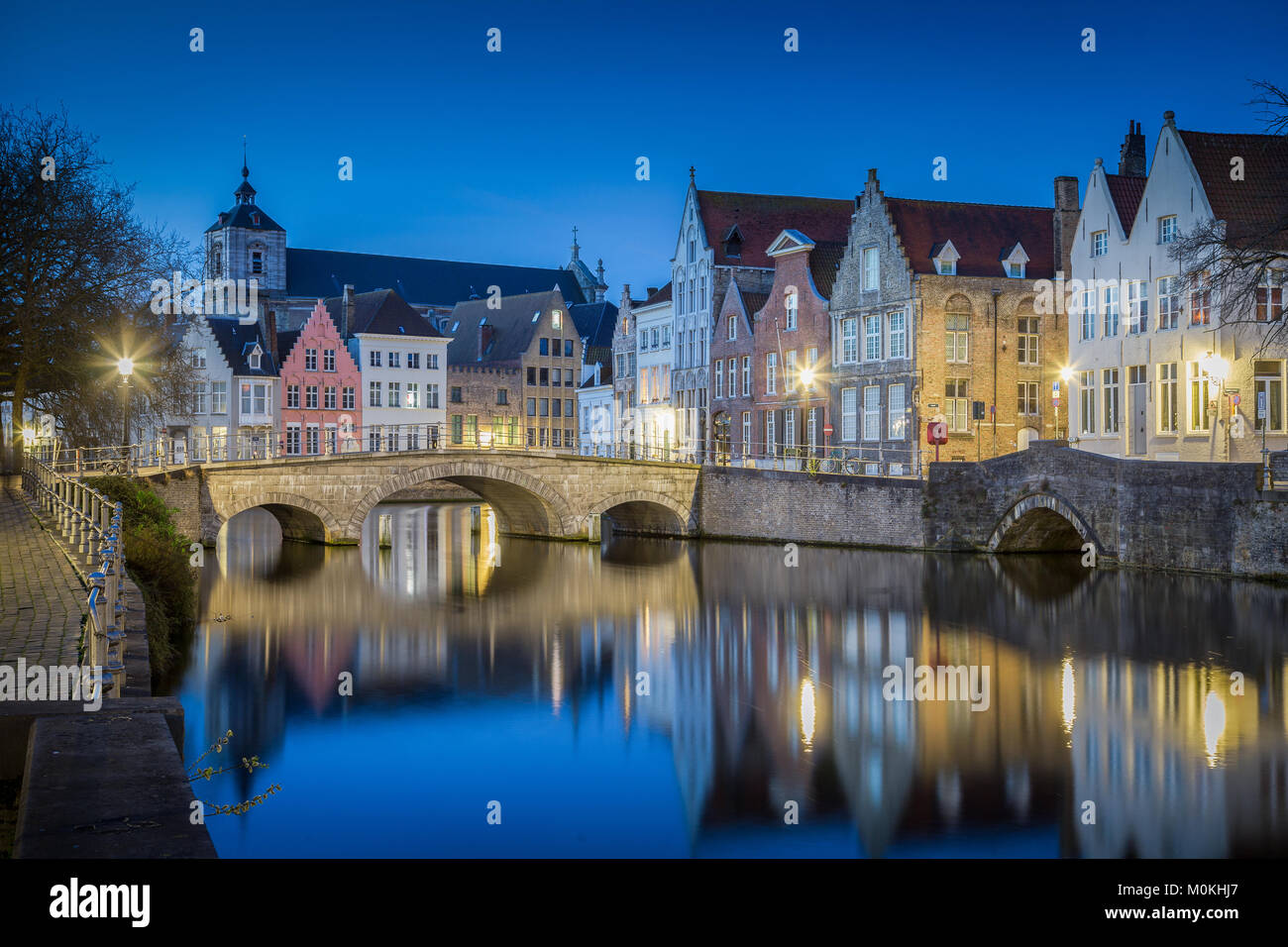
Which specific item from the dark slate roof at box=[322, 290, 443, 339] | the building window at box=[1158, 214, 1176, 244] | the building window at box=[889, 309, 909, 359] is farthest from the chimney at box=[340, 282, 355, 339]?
the building window at box=[1158, 214, 1176, 244]

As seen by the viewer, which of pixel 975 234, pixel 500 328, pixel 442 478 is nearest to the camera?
pixel 442 478

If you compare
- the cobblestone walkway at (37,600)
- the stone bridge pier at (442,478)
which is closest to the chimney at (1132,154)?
the stone bridge pier at (442,478)

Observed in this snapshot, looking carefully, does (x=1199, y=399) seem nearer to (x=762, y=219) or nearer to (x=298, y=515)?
(x=762, y=219)

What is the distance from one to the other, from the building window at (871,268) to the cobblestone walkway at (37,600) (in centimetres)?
2935

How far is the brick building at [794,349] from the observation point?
48625 millimetres

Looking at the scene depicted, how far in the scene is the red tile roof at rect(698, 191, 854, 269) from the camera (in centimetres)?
5494

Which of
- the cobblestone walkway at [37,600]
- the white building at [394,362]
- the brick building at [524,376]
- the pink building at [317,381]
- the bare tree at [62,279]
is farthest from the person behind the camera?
the brick building at [524,376]

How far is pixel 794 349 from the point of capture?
50.1 metres

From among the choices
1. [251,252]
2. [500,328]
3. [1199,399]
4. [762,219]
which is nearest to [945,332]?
[1199,399]

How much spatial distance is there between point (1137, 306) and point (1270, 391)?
16.6 ft

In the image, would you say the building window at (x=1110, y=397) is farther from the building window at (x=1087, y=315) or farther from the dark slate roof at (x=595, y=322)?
the dark slate roof at (x=595, y=322)

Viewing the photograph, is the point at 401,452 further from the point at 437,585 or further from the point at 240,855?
the point at 240,855
